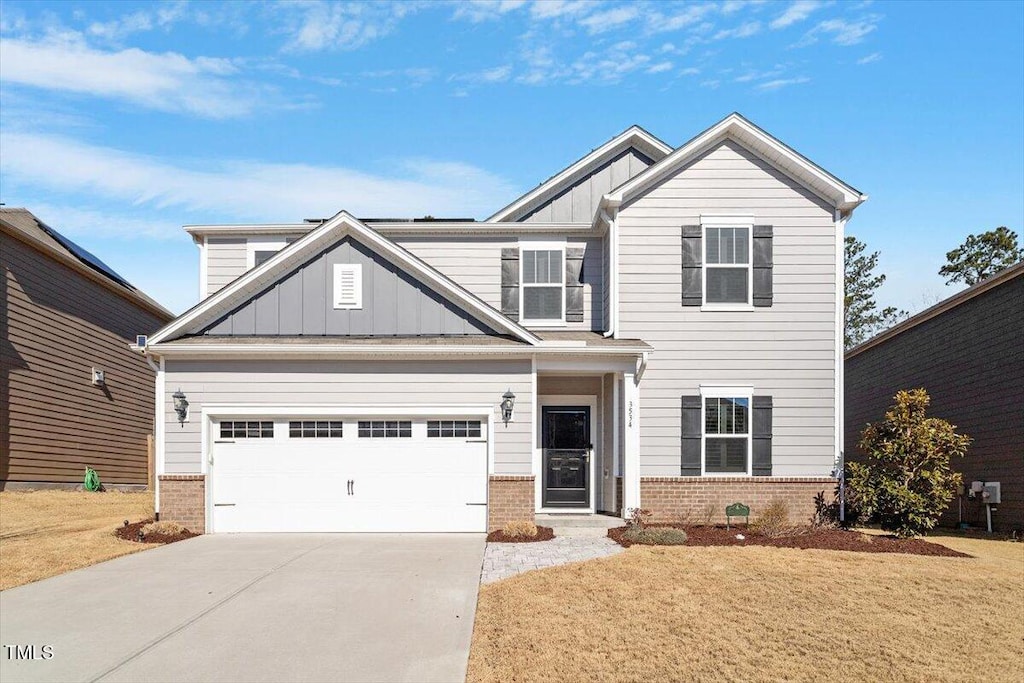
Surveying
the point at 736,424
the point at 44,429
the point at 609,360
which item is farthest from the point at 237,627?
the point at 44,429

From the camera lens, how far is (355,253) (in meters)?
14.8

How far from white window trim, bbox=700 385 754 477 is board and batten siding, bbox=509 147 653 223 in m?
5.31

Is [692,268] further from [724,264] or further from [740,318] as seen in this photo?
[740,318]

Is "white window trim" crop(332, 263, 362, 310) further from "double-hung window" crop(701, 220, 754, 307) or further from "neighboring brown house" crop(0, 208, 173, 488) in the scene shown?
"neighboring brown house" crop(0, 208, 173, 488)

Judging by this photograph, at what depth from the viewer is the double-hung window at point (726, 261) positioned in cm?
1541

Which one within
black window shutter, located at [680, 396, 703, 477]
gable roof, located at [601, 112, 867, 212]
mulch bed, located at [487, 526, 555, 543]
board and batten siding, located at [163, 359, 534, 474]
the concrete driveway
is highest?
gable roof, located at [601, 112, 867, 212]

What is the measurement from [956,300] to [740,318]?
5.12 meters

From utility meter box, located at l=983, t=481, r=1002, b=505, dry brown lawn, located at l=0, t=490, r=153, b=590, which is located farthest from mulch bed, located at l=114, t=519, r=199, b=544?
utility meter box, located at l=983, t=481, r=1002, b=505

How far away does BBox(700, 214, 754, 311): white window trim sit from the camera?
50.4 feet

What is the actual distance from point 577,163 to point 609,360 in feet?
18.9

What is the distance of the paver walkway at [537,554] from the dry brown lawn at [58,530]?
560 centimetres

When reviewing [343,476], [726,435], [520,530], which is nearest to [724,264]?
[726,435]

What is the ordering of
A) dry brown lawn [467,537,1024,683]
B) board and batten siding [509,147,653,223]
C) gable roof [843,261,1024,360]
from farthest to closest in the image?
board and batten siding [509,147,653,223] → gable roof [843,261,1024,360] → dry brown lawn [467,537,1024,683]

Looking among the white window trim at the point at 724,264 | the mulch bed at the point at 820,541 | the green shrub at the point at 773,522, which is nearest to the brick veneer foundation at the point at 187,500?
the mulch bed at the point at 820,541
